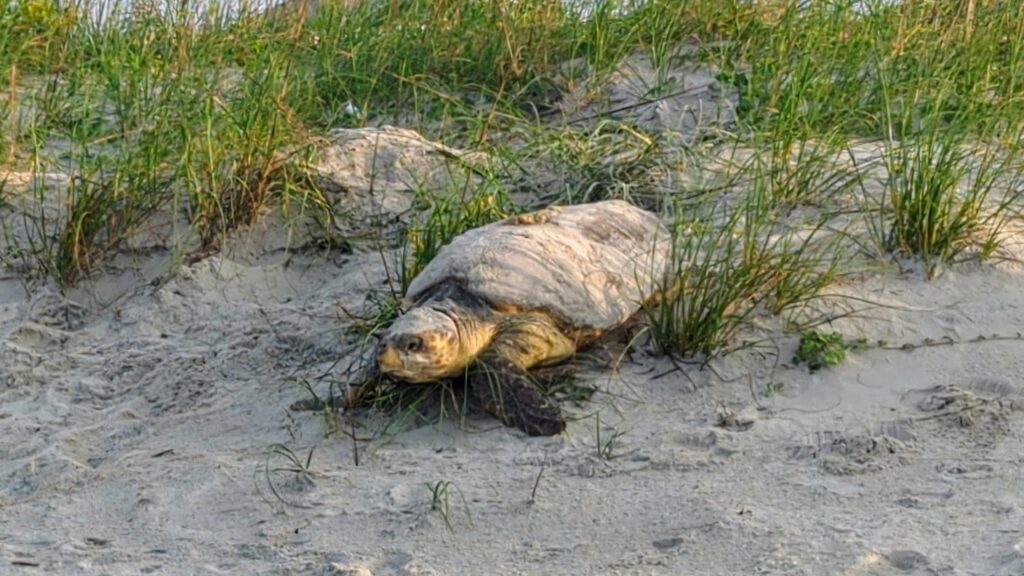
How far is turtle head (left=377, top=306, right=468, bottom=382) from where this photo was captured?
153 inches

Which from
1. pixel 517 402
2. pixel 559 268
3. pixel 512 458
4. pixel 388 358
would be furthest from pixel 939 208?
pixel 388 358

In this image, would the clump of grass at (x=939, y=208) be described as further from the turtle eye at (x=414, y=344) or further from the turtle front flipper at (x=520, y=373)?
the turtle eye at (x=414, y=344)

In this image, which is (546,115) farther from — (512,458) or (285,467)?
(285,467)

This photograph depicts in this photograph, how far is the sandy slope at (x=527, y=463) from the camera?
328 centimetres

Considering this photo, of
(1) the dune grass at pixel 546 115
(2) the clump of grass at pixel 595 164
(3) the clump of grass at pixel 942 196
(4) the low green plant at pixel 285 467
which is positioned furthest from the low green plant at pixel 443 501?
(3) the clump of grass at pixel 942 196

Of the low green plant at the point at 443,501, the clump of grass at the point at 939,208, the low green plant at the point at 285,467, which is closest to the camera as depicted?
the low green plant at the point at 443,501

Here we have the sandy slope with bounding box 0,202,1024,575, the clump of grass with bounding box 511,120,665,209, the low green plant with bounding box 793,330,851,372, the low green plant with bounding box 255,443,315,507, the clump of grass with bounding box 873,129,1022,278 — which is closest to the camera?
the sandy slope with bounding box 0,202,1024,575

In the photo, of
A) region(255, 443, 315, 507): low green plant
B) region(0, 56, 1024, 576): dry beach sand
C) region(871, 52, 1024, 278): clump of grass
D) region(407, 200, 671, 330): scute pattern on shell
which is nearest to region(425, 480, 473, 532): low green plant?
region(0, 56, 1024, 576): dry beach sand

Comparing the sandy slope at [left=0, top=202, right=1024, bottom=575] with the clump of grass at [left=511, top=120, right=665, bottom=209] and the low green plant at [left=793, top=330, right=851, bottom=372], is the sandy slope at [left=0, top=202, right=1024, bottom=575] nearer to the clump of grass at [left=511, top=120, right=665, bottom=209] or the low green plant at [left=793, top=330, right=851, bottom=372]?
the low green plant at [left=793, top=330, right=851, bottom=372]

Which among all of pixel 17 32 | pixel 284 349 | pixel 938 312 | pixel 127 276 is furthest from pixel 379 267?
pixel 17 32

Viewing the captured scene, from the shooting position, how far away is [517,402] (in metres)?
3.91

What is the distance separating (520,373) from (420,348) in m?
0.29

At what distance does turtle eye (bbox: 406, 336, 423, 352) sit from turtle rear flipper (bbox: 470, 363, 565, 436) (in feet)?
0.71

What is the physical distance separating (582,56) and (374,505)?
9.85ft
